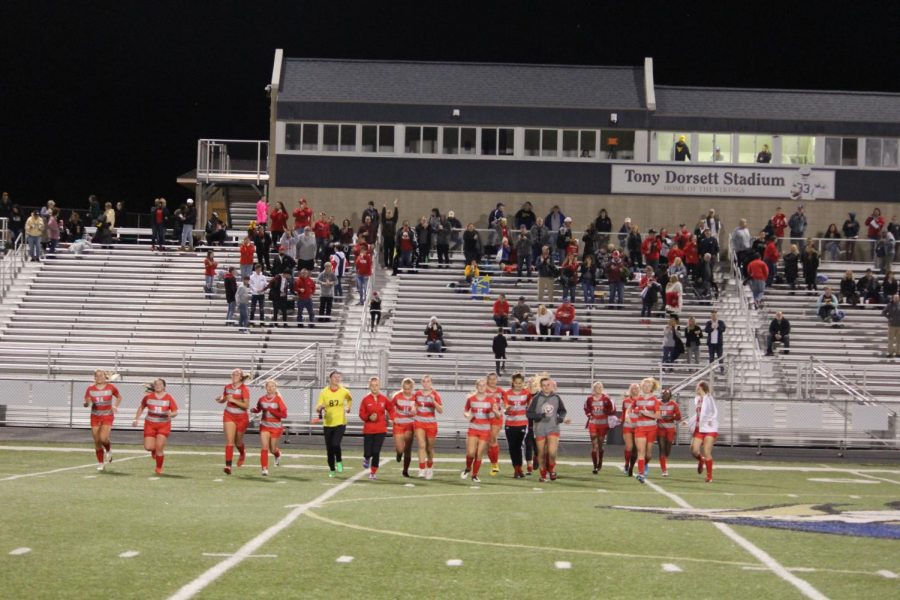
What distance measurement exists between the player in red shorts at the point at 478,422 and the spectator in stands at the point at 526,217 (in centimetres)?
1928

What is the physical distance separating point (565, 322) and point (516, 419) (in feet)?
46.8

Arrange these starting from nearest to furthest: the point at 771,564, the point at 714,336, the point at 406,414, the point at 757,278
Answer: the point at 771,564 → the point at 406,414 → the point at 714,336 → the point at 757,278

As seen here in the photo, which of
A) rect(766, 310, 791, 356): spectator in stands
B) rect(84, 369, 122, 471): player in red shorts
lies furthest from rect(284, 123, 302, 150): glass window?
rect(84, 369, 122, 471): player in red shorts

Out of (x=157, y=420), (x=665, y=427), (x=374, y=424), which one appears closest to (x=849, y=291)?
(x=665, y=427)

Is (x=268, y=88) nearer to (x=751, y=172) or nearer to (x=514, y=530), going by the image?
(x=751, y=172)

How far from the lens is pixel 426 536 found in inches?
553

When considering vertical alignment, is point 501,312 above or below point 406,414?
above

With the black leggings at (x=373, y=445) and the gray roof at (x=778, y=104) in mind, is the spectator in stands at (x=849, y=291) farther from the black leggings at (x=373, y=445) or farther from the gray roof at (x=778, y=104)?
the black leggings at (x=373, y=445)

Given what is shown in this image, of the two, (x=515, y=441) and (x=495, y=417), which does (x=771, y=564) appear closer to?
(x=495, y=417)

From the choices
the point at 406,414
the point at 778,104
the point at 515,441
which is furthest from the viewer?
the point at 778,104

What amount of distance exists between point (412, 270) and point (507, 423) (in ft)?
61.6

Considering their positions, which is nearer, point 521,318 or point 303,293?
point 521,318

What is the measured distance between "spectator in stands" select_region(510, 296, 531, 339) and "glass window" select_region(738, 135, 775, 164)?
12.8 meters

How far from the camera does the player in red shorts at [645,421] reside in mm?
22422
